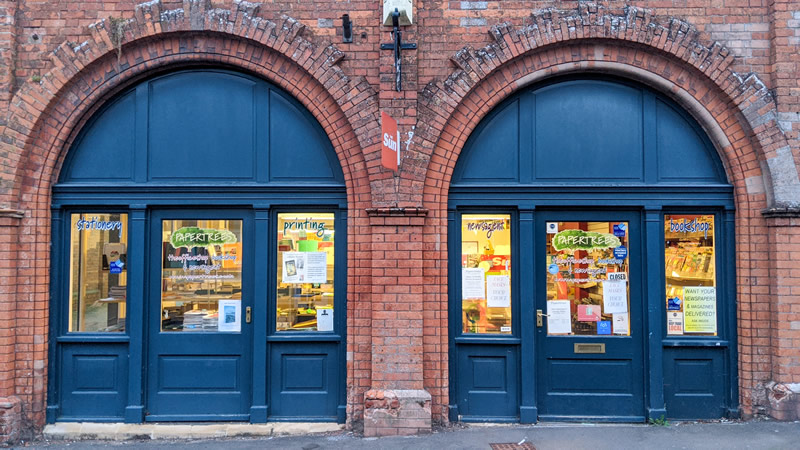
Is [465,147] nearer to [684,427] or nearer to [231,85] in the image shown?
[231,85]

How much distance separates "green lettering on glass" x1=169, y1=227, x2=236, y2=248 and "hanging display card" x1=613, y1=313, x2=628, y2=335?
4680 millimetres

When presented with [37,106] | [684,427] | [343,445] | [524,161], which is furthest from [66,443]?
[684,427]

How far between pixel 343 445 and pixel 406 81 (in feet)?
13.3

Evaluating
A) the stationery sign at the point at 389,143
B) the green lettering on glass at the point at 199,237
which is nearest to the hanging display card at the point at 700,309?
the stationery sign at the point at 389,143

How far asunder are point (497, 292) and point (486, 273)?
261 millimetres

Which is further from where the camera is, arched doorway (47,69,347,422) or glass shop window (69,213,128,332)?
glass shop window (69,213,128,332)

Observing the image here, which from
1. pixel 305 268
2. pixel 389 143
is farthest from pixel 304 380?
pixel 389 143

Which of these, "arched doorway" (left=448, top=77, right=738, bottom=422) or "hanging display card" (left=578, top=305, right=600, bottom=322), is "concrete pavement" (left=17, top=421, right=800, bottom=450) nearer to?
"arched doorway" (left=448, top=77, right=738, bottom=422)

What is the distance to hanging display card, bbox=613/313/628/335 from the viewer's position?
600cm

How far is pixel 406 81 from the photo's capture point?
5723 millimetres

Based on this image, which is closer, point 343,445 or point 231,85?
point 343,445

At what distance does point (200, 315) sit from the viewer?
236 inches

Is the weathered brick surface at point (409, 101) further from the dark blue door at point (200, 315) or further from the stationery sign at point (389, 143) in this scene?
the dark blue door at point (200, 315)

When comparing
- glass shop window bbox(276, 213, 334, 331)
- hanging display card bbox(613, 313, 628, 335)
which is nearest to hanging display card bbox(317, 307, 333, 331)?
glass shop window bbox(276, 213, 334, 331)
